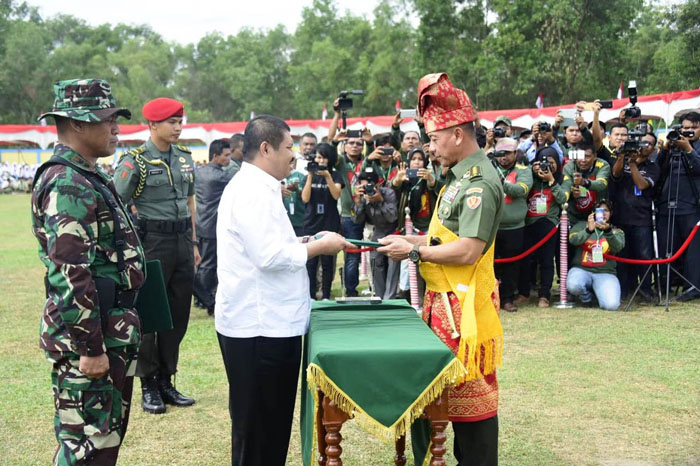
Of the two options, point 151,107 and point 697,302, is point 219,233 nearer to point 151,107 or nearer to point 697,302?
point 151,107

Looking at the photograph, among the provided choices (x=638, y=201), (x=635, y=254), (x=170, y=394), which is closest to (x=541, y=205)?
(x=638, y=201)

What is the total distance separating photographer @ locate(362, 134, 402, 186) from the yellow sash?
484 centimetres

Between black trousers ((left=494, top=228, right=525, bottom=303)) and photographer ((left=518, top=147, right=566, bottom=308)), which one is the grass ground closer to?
black trousers ((left=494, top=228, right=525, bottom=303))

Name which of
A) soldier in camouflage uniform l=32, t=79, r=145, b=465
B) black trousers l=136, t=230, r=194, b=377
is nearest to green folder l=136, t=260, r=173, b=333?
soldier in camouflage uniform l=32, t=79, r=145, b=465

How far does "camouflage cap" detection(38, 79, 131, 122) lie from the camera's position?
116 inches

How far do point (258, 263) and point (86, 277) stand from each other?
746 millimetres

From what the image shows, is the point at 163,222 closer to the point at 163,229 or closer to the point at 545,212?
the point at 163,229

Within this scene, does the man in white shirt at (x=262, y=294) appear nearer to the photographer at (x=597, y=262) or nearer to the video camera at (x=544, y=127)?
the photographer at (x=597, y=262)

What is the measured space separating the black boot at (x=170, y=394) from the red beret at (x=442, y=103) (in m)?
3.04

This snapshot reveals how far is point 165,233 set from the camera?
16.1ft

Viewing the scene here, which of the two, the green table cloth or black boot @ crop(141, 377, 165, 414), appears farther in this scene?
black boot @ crop(141, 377, 165, 414)

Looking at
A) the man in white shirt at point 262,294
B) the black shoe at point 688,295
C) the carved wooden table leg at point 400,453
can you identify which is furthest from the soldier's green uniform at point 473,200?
the black shoe at point 688,295

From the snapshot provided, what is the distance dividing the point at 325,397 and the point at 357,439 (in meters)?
1.66

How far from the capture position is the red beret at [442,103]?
313 cm
